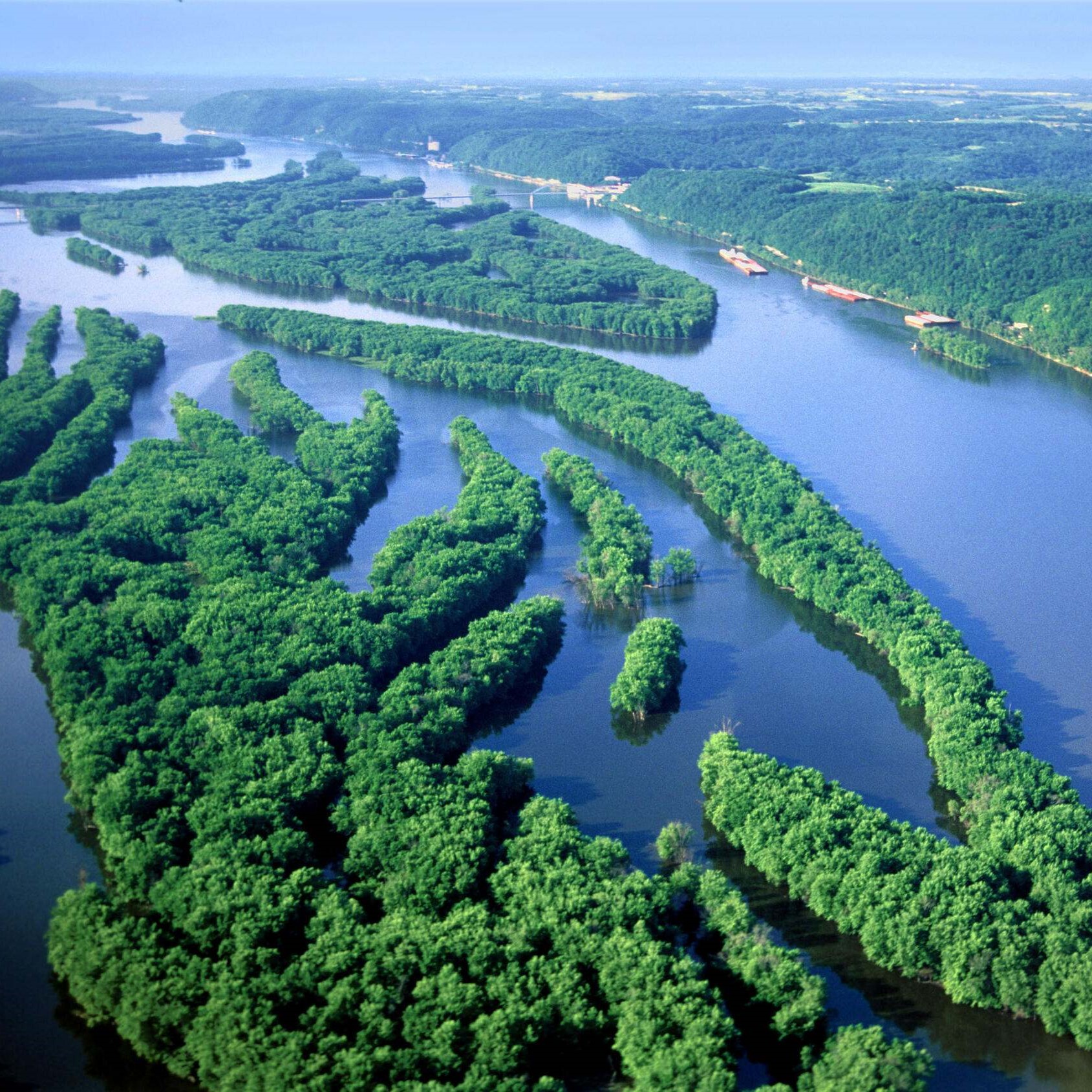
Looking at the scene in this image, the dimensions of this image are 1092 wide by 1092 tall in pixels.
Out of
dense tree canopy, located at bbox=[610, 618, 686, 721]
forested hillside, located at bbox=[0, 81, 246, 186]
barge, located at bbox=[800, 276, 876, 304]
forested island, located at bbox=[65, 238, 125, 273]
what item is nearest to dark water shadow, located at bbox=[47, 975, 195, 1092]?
dense tree canopy, located at bbox=[610, 618, 686, 721]

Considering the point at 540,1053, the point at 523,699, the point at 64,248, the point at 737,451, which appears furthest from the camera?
the point at 64,248

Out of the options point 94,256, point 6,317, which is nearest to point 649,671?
point 6,317

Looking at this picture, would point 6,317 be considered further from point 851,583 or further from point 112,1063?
point 112,1063

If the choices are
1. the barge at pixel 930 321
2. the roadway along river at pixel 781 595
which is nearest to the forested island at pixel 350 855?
the roadway along river at pixel 781 595

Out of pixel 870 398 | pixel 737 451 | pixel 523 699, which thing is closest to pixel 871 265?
pixel 870 398

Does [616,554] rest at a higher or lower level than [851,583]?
higher

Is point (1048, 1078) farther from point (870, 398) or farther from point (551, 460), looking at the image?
point (870, 398)

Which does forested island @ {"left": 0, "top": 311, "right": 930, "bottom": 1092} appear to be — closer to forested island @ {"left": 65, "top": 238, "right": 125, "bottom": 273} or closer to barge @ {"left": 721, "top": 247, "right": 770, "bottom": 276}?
forested island @ {"left": 65, "top": 238, "right": 125, "bottom": 273}
